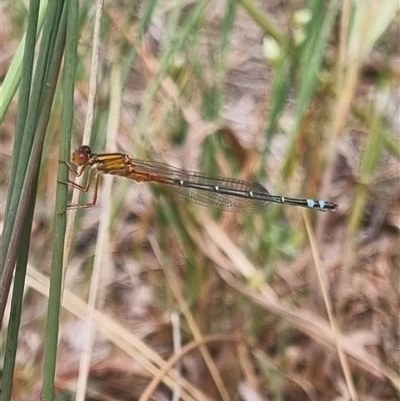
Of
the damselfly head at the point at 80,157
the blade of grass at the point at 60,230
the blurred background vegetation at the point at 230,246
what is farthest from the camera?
the blurred background vegetation at the point at 230,246

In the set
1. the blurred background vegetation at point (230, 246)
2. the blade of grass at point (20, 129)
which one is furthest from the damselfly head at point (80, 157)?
the blade of grass at point (20, 129)

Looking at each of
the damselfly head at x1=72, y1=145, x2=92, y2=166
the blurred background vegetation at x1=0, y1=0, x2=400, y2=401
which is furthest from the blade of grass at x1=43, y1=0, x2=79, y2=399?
the blurred background vegetation at x1=0, y1=0, x2=400, y2=401

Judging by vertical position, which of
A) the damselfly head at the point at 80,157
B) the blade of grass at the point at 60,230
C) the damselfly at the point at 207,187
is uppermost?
the damselfly at the point at 207,187

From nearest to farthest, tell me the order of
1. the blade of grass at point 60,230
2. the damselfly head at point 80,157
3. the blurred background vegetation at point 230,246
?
the blade of grass at point 60,230, the damselfly head at point 80,157, the blurred background vegetation at point 230,246

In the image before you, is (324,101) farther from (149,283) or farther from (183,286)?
(149,283)

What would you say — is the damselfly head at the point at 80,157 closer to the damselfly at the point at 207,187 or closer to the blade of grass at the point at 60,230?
the damselfly at the point at 207,187

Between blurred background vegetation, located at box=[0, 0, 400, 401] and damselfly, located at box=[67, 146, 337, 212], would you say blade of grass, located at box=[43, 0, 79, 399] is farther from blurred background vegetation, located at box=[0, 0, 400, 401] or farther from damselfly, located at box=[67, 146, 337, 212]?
damselfly, located at box=[67, 146, 337, 212]

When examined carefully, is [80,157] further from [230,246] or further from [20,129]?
[230,246]

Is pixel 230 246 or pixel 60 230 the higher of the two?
pixel 230 246

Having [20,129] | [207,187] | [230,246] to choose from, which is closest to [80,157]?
[20,129]
